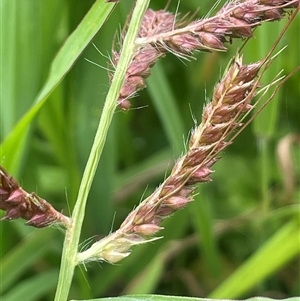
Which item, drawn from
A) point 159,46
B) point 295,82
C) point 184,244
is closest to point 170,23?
point 159,46

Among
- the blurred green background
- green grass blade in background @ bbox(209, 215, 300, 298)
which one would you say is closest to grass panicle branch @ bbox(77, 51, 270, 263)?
the blurred green background

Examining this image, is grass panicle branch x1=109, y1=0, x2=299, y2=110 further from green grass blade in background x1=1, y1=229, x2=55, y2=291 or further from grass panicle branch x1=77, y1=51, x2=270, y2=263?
green grass blade in background x1=1, y1=229, x2=55, y2=291

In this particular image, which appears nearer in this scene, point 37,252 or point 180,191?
point 180,191

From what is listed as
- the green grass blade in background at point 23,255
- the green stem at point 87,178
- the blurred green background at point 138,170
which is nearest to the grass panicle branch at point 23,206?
the green stem at point 87,178

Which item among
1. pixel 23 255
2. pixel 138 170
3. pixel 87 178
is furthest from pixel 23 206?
pixel 138 170

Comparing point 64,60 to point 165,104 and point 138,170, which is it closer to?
point 165,104

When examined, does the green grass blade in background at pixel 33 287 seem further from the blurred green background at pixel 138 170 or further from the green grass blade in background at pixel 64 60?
the green grass blade in background at pixel 64 60

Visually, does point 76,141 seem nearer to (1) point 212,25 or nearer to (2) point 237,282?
(2) point 237,282
